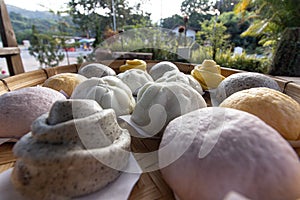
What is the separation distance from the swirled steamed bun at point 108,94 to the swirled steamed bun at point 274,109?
0.95 feet

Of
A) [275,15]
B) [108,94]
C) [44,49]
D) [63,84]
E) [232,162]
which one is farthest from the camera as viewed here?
[44,49]

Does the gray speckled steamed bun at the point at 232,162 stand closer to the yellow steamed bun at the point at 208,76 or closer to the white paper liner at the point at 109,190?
the white paper liner at the point at 109,190

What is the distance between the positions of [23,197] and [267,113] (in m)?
0.48

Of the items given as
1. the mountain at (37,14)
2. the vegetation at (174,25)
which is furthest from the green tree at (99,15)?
the mountain at (37,14)

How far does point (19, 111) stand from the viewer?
1.43 ft

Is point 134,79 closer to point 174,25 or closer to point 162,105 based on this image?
point 162,105

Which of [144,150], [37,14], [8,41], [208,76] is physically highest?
[37,14]

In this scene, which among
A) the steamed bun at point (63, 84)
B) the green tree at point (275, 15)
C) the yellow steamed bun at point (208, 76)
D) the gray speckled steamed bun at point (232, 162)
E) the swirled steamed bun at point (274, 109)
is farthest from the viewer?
the green tree at point (275, 15)

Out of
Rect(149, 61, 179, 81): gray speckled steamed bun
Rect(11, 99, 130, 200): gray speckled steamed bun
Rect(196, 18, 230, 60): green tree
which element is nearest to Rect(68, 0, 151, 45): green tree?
Rect(196, 18, 230, 60): green tree

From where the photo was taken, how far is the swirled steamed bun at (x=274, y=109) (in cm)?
39

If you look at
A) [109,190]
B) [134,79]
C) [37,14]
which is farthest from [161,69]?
[37,14]

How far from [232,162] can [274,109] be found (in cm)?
23

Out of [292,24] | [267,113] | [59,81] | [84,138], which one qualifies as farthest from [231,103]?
[292,24]

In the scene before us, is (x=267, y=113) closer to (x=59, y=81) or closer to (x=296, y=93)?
(x=296, y=93)
